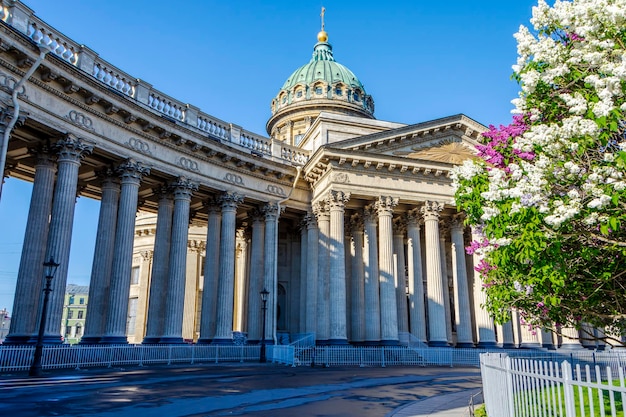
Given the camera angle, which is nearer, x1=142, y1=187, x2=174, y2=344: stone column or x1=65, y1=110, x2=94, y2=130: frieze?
x1=65, y1=110, x2=94, y2=130: frieze

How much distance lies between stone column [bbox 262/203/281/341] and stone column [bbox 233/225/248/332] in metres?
5.38

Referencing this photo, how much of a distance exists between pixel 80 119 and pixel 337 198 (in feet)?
44.7

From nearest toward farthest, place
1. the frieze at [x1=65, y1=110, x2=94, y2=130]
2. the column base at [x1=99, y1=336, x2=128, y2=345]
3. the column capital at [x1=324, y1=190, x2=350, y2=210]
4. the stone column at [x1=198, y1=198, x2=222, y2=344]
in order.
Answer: the frieze at [x1=65, y1=110, x2=94, y2=130] → the column base at [x1=99, y1=336, x2=128, y2=345] → the stone column at [x1=198, y1=198, x2=222, y2=344] → the column capital at [x1=324, y1=190, x2=350, y2=210]

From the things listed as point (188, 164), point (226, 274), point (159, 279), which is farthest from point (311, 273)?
point (188, 164)

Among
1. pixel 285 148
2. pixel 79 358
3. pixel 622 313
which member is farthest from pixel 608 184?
pixel 285 148

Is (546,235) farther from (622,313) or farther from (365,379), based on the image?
(365,379)

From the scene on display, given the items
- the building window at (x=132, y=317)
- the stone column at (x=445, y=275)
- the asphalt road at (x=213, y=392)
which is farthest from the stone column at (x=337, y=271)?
the building window at (x=132, y=317)

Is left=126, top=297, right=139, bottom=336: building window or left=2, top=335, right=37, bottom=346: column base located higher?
left=126, top=297, right=139, bottom=336: building window

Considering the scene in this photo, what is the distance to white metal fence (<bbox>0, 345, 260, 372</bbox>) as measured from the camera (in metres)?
17.4

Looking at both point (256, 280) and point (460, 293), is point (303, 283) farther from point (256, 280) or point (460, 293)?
point (460, 293)

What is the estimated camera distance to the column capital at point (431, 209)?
96.1ft

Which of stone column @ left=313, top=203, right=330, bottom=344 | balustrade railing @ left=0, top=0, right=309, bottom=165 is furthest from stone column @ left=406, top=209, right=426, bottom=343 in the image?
balustrade railing @ left=0, top=0, right=309, bottom=165

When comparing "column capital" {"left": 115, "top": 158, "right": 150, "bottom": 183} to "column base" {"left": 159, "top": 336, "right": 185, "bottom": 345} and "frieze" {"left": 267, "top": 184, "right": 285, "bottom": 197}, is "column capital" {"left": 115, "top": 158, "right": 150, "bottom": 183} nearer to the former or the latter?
"column base" {"left": 159, "top": 336, "right": 185, "bottom": 345}

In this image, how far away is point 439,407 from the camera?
11.1m
